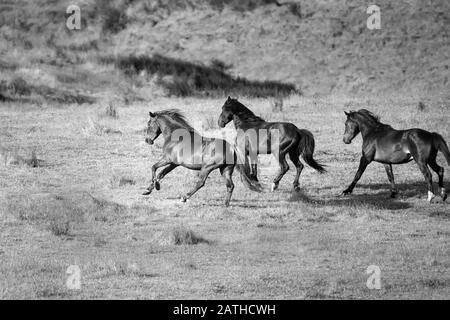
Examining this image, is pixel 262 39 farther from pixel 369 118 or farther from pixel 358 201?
pixel 358 201

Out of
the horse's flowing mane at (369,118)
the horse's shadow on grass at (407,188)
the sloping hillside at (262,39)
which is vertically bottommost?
the horse's shadow on grass at (407,188)

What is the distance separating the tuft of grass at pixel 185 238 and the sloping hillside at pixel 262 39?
17.1m

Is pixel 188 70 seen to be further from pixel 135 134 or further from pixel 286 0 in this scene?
pixel 135 134

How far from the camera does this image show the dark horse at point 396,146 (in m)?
16.0

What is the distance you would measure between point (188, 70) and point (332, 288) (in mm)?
21702

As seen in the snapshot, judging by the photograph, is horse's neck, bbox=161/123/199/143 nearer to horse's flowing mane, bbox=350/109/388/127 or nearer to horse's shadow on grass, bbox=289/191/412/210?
horse's shadow on grass, bbox=289/191/412/210

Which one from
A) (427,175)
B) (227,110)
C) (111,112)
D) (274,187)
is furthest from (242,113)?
(111,112)

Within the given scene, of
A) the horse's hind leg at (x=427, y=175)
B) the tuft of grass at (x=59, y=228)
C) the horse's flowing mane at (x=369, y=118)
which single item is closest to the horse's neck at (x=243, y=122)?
the horse's flowing mane at (x=369, y=118)

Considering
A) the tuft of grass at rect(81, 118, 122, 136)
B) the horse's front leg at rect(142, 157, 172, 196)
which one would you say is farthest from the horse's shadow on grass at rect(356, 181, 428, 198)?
the tuft of grass at rect(81, 118, 122, 136)

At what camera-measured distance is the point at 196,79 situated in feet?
103

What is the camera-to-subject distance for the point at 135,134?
2241 centimetres

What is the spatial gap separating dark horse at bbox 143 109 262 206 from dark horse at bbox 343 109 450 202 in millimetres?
2155

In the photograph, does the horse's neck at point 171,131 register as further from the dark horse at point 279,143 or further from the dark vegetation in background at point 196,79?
the dark vegetation in background at point 196,79
